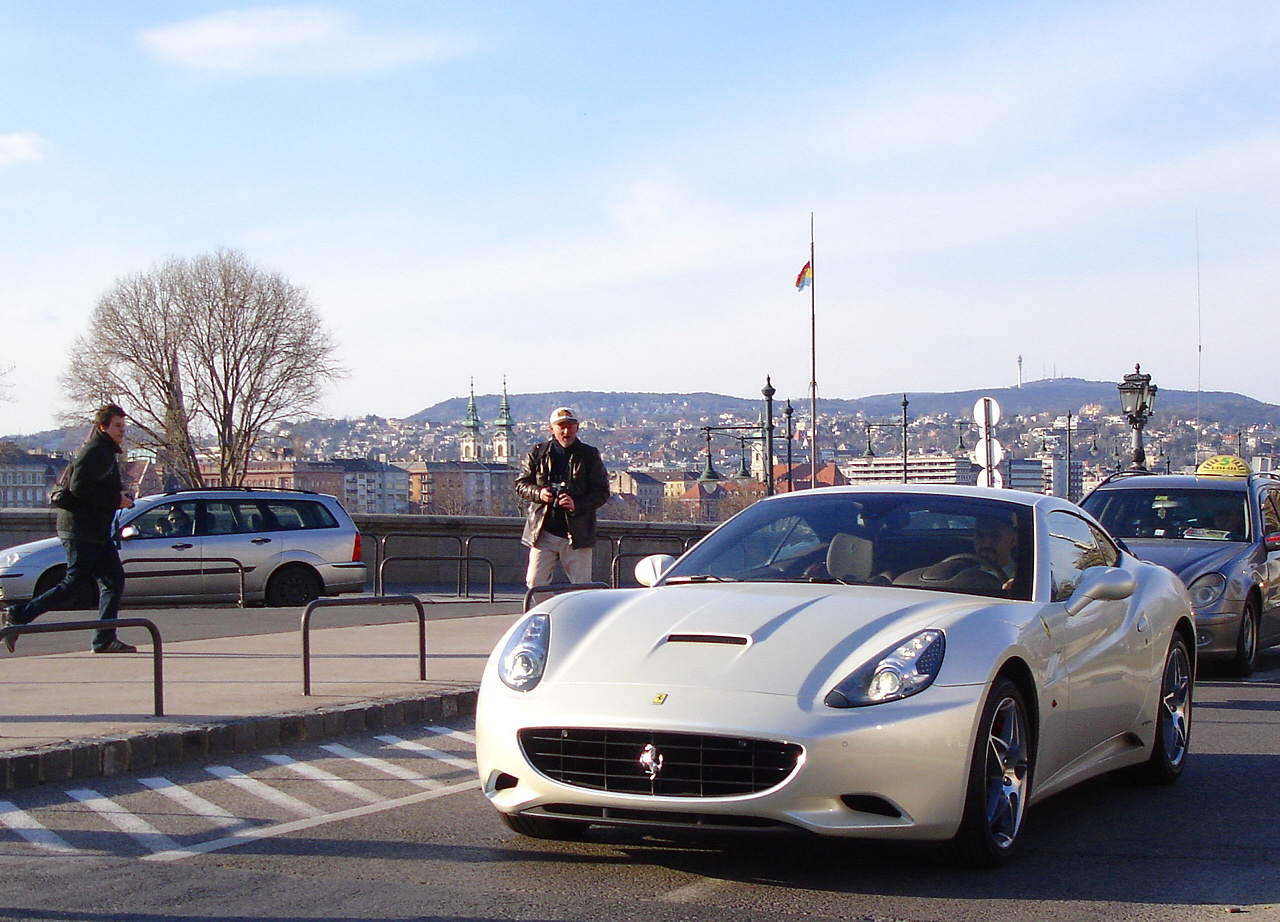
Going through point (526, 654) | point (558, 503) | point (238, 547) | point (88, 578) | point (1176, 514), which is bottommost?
point (238, 547)

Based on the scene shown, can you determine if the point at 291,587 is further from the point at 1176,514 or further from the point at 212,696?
the point at 1176,514

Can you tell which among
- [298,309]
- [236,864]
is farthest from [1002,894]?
[298,309]

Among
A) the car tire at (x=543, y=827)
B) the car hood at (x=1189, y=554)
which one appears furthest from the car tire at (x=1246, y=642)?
the car tire at (x=543, y=827)

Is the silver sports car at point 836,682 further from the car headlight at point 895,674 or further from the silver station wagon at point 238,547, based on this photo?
the silver station wagon at point 238,547

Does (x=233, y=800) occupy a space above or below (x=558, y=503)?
below

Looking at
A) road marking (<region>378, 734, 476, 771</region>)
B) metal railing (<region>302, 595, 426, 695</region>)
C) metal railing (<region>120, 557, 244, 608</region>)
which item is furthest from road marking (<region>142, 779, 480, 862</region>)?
metal railing (<region>120, 557, 244, 608</region>)

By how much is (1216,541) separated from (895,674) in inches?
330

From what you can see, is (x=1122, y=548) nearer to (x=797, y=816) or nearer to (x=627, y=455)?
(x=797, y=816)

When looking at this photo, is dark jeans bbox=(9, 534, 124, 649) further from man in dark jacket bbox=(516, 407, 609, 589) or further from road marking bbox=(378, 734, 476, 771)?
road marking bbox=(378, 734, 476, 771)

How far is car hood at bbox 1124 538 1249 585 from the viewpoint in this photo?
470 inches

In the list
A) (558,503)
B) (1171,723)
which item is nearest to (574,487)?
(558,503)

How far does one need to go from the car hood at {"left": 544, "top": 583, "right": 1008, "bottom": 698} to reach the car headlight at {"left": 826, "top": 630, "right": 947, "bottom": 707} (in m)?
0.03

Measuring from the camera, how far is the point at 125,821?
6.42 meters

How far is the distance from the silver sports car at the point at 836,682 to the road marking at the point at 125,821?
143 cm
